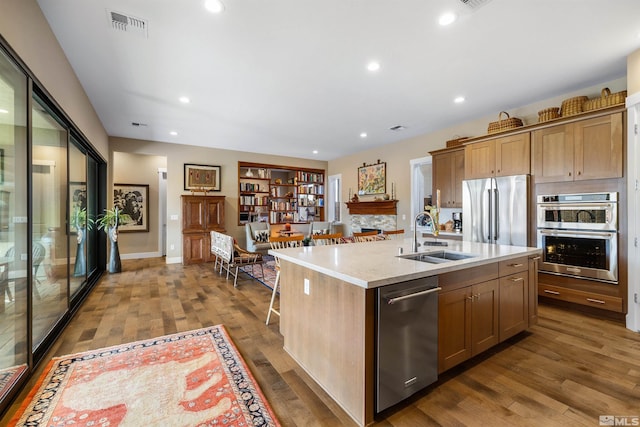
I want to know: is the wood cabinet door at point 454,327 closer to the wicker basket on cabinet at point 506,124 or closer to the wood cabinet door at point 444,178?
the wicker basket on cabinet at point 506,124

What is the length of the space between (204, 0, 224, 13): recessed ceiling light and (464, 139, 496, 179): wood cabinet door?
12.9ft

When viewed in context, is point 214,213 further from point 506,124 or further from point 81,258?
point 506,124

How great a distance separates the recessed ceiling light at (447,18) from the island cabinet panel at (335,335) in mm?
2331

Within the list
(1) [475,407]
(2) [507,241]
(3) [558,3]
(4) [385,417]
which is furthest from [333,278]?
(2) [507,241]

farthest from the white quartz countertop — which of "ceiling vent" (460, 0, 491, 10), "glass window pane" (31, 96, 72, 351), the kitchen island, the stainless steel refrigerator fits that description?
"glass window pane" (31, 96, 72, 351)

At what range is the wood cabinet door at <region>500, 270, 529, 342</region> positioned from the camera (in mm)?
2434

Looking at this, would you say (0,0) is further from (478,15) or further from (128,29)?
(478,15)

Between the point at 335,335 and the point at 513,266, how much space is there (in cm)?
181

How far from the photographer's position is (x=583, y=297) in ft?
10.7

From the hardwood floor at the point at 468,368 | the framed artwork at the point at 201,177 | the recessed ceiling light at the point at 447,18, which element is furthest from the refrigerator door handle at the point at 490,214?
the framed artwork at the point at 201,177

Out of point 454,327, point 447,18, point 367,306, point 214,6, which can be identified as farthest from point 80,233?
point 447,18

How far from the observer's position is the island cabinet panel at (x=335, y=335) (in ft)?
5.27

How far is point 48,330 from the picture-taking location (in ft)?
8.69

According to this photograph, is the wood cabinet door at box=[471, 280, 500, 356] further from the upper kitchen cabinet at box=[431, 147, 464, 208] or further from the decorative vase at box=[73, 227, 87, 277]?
the decorative vase at box=[73, 227, 87, 277]
